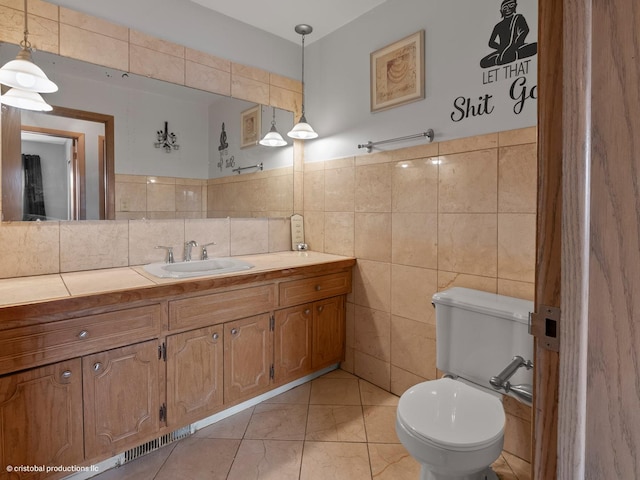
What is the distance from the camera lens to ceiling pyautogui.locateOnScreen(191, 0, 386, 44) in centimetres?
221

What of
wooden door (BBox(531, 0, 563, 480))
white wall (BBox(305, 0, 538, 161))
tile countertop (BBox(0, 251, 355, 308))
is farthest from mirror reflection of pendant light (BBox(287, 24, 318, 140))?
wooden door (BBox(531, 0, 563, 480))

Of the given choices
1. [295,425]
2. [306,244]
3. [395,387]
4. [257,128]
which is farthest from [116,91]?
[395,387]

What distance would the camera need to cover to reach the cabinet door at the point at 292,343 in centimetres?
210

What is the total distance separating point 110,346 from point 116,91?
1420 millimetres

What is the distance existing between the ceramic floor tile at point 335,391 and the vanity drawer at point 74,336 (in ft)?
3.70

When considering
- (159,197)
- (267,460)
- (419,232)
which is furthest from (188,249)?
(419,232)

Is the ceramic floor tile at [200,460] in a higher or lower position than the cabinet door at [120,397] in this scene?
lower

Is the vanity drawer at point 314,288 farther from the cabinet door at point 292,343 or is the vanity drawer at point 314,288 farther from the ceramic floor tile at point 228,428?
the ceramic floor tile at point 228,428

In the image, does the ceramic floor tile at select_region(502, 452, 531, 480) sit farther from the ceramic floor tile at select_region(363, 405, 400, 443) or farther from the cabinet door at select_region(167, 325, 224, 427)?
the cabinet door at select_region(167, 325, 224, 427)

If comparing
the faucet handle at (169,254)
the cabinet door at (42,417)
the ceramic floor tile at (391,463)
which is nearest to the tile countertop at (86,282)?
the faucet handle at (169,254)

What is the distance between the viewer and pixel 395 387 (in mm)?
2223

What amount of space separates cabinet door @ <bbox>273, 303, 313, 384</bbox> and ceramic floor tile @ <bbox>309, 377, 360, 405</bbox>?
0.53ft

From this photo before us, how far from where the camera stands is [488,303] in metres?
1.54

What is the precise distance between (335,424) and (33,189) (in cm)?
201
